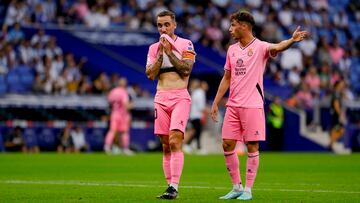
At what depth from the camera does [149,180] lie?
17766 mm

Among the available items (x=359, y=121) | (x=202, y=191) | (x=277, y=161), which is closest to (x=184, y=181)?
(x=202, y=191)

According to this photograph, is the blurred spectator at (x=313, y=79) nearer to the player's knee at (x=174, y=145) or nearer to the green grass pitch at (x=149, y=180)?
the green grass pitch at (x=149, y=180)

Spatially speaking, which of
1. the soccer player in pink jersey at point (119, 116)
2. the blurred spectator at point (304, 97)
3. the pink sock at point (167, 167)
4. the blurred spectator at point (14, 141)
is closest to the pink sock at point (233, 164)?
the pink sock at point (167, 167)

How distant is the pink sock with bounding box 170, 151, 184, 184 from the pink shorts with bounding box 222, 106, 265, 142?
26.9 inches

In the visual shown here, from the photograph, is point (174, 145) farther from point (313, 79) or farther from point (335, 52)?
point (335, 52)

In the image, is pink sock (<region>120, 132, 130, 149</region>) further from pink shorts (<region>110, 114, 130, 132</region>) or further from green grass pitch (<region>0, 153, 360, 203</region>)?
green grass pitch (<region>0, 153, 360, 203</region>)

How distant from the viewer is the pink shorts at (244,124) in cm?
1312

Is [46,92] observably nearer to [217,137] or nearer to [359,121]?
[217,137]

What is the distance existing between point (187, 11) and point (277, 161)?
13.2 meters

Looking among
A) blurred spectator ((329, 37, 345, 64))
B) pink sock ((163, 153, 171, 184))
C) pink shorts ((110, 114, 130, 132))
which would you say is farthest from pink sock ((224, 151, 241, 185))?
blurred spectator ((329, 37, 345, 64))

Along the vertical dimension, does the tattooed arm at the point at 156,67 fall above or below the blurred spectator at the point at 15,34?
below

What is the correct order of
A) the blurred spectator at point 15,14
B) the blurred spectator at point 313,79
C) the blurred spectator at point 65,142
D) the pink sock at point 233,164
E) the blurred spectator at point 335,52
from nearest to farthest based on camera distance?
the pink sock at point 233,164, the blurred spectator at point 65,142, the blurred spectator at point 15,14, the blurred spectator at point 313,79, the blurred spectator at point 335,52

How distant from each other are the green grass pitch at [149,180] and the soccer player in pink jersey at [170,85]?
0.65 meters

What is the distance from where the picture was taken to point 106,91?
33312 millimetres
